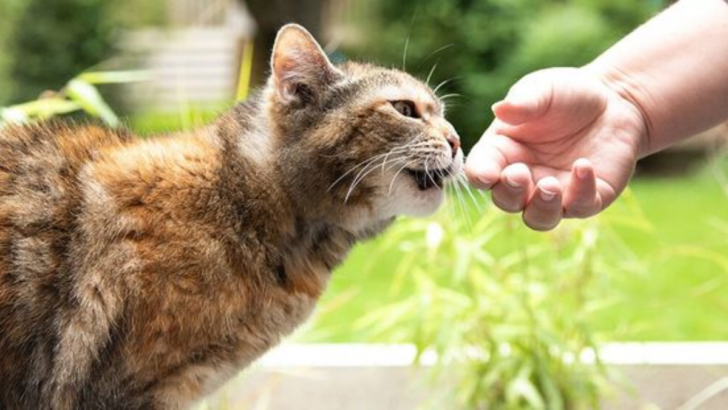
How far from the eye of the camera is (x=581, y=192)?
1333 mm

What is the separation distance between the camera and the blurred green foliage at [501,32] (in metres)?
5.38

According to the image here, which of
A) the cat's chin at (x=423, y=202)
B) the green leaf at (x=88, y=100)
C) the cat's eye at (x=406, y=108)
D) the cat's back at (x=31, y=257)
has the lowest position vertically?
the green leaf at (x=88, y=100)

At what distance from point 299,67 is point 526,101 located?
0.37m

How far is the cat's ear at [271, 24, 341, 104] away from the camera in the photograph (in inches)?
59.9

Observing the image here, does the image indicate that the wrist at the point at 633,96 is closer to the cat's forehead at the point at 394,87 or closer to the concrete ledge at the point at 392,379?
the cat's forehead at the point at 394,87

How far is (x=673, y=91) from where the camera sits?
5.01 ft

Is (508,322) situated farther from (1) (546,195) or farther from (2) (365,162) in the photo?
(1) (546,195)

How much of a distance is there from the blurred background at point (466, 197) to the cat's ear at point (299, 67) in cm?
27

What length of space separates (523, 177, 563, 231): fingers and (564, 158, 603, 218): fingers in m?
0.02

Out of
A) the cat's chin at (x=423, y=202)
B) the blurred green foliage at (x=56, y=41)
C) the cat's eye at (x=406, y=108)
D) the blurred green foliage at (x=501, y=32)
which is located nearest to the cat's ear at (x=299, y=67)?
the cat's eye at (x=406, y=108)

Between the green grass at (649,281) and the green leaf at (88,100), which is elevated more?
the green leaf at (88,100)

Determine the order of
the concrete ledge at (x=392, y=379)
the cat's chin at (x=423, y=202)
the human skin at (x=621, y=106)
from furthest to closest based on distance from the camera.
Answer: the concrete ledge at (x=392, y=379)
the cat's chin at (x=423, y=202)
the human skin at (x=621, y=106)

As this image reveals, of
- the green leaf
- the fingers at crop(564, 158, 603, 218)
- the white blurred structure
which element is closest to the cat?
the fingers at crop(564, 158, 603, 218)

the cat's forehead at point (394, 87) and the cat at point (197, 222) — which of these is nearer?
→ the cat at point (197, 222)
